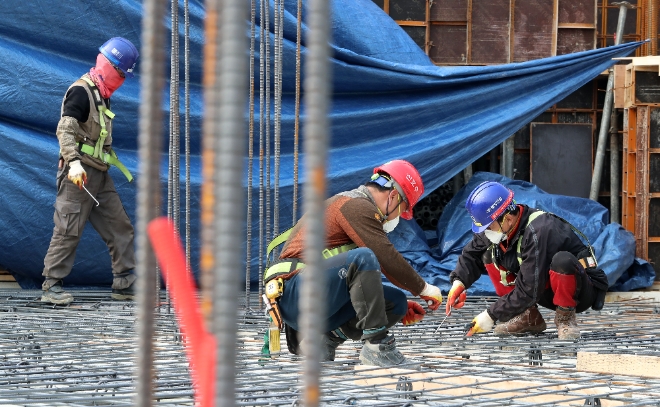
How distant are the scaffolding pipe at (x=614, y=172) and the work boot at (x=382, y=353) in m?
4.93

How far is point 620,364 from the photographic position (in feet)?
13.5

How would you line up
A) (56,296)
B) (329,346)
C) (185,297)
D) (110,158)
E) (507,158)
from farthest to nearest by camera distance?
(507,158) < (110,158) < (56,296) < (329,346) < (185,297)

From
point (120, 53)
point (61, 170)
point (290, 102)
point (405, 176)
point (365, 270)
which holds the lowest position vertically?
point (365, 270)

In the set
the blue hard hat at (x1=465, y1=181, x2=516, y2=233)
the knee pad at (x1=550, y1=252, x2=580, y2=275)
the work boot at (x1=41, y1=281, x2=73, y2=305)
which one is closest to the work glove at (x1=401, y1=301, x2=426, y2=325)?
the blue hard hat at (x1=465, y1=181, x2=516, y2=233)

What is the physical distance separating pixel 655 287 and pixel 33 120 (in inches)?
197

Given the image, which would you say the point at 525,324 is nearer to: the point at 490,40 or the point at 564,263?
the point at 564,263

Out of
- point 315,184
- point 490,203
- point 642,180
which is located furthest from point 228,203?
point 642,180

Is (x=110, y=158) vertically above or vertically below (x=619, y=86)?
below

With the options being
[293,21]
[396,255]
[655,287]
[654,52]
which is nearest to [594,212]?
[655,287]

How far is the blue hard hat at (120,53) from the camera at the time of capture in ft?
20.9

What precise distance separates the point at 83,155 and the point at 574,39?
16.3 ft

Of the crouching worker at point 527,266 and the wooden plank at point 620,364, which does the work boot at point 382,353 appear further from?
the crouching worker at point 527,266

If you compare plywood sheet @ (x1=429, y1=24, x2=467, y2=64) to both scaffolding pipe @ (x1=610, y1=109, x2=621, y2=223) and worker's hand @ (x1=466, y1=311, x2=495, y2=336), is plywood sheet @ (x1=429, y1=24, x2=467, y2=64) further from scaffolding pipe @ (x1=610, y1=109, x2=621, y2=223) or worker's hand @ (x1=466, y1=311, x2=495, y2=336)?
worker's hand @ (x1=466, y1=311, x2=495, y2=336)

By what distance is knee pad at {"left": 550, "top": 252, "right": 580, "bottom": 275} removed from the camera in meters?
4.96
